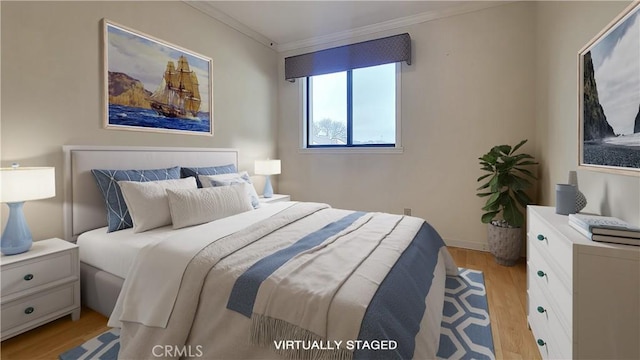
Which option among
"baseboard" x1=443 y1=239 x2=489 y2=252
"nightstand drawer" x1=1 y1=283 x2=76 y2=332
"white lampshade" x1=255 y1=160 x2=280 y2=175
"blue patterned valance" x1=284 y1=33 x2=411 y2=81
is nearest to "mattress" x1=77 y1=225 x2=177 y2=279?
"nightstand drawer" x1=1 y1=283 x2=76 y2=332

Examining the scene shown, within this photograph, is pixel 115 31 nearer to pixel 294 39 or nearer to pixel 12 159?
pixel 12 159

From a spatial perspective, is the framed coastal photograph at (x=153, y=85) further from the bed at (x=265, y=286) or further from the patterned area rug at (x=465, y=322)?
the patterned area rug at (x=465, y=322)

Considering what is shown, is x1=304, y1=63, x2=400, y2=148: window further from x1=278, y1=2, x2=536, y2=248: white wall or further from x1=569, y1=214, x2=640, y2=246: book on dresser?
x1=569, y1=214, x2=640, y2=246: book on dresser

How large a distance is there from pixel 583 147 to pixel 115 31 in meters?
3.56

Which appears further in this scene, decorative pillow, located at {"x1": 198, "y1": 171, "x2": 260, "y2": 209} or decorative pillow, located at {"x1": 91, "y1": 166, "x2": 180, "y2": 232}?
decorative pillow, located at {"x1": 198, "y1": 171, "x2": 260, "y2": 209}

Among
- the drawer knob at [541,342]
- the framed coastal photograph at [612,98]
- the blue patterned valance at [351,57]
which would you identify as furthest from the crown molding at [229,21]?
the drawer knob at [541,342]

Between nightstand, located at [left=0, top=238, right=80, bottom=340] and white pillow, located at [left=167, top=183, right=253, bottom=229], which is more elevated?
white pillow, located at [left=167, top=183, right=253, bottom=229]

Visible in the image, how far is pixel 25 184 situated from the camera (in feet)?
5.41

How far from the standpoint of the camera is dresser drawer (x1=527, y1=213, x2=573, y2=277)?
1.16 metres

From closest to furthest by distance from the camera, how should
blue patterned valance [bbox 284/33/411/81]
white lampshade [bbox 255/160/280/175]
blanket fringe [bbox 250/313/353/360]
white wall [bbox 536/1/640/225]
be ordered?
blanket fringe [bbox 250/313/353/360] → white wall [bbox 536/1/640/225] → blue patterned valance [bbox 284/33/411/81] → white lampshade [bbox 255/160/280/175]

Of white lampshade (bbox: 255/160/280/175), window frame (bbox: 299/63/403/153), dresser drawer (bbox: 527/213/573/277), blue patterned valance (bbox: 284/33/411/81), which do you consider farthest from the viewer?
white lampshade (bbox: 255/160/280/175)

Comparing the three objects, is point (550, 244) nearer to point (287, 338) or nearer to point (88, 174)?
point (287, 338)

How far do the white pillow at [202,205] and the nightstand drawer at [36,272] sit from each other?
67cm

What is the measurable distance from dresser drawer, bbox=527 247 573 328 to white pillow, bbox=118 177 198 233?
2.42 m
